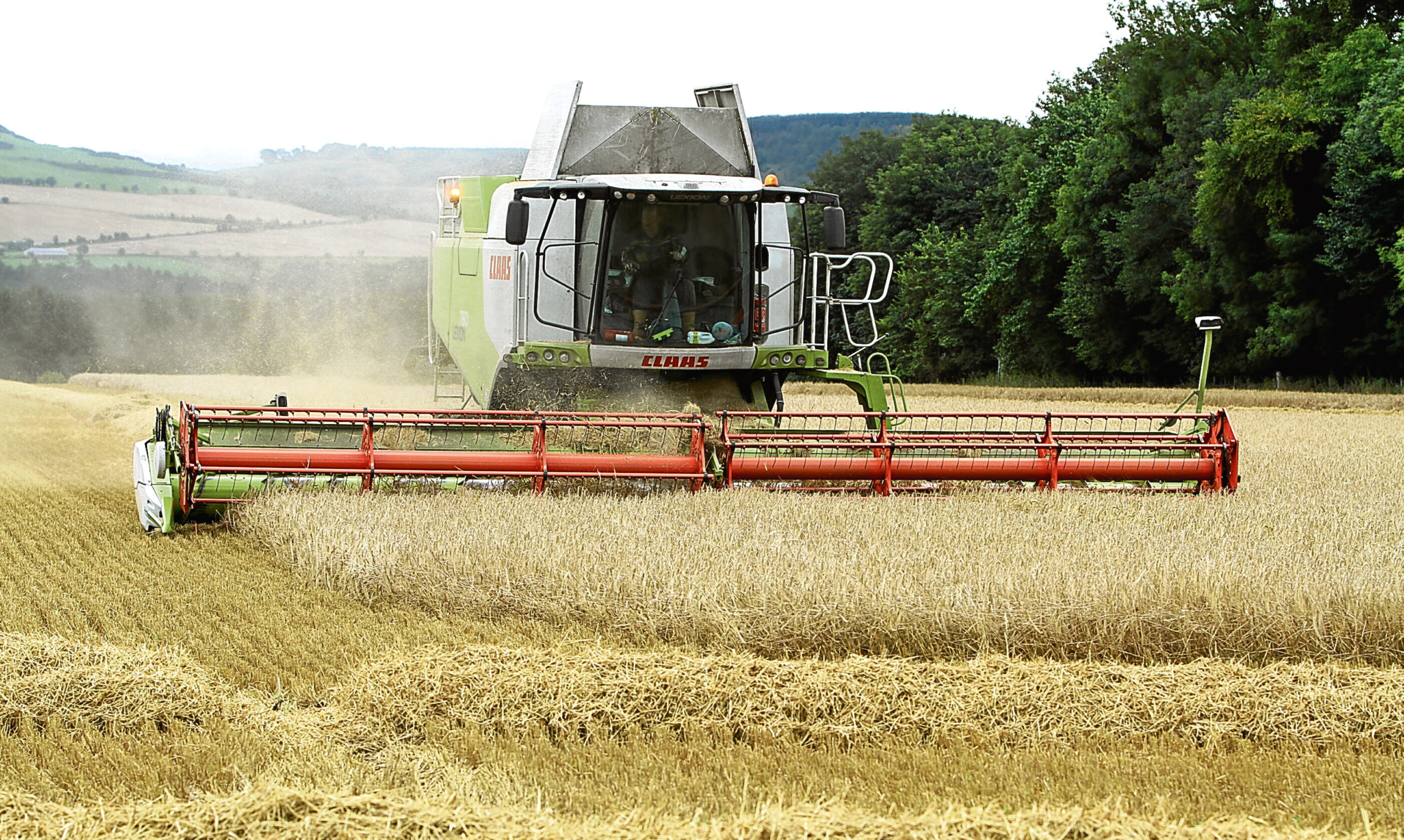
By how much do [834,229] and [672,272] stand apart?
1199mm

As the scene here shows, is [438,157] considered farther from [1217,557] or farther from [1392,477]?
[1217,557]

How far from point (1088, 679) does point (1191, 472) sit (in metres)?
4.39

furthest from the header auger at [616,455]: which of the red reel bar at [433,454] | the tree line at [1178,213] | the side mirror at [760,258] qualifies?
the tree line at [1178,213]

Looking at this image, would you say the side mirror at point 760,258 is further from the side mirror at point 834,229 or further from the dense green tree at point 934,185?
the dense green tree at point 934,185

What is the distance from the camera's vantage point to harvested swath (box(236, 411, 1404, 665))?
516 centimetres

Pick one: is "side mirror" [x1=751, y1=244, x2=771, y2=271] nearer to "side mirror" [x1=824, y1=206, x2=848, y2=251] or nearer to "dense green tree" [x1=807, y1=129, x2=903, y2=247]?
"side mirror" [x1=824, y1=206, x2=848, y2=251]

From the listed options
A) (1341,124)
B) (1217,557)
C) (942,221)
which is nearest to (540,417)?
(1217,557)

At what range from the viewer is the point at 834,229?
9414 mm

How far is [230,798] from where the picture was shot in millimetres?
3340

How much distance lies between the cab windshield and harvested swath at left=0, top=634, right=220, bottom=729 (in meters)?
5.09

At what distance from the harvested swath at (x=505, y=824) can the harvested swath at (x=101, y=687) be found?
A: 0.85m

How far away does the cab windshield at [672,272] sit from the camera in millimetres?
9367

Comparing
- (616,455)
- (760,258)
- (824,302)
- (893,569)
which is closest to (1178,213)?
(824,302)

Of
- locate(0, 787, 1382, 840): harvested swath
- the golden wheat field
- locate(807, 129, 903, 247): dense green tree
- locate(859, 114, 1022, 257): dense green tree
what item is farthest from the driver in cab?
locate(807, 129, 903, 247): dense green tree
